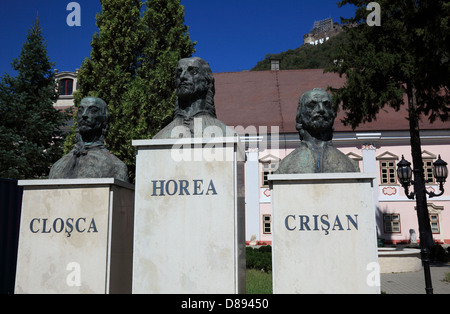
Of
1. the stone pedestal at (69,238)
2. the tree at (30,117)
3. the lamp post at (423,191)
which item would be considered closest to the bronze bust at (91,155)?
the stone pedestal at (69,238)

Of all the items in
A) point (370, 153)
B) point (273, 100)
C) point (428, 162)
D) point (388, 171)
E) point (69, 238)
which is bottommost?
point (69, 238)

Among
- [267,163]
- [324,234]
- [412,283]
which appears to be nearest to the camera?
[324,234]

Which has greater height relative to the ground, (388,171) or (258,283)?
(388,171)

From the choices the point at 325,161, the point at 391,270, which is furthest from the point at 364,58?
the point at 325,161

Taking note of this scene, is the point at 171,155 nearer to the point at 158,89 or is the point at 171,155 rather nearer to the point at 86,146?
the point at 86,146

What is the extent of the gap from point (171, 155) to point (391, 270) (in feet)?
35.6

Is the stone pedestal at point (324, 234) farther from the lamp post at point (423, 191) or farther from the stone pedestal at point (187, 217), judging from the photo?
the lamp post at point (423, 191)

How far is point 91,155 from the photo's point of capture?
4738mm

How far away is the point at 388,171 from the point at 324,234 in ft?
70.5

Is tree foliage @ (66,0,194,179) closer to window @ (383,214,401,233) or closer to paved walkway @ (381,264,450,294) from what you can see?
paved walkway @ (381,264,450,294)

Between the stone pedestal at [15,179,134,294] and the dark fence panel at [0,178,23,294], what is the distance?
4.12 metres

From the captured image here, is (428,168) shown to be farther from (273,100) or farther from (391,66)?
(391,66)

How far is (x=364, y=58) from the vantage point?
1505 cm

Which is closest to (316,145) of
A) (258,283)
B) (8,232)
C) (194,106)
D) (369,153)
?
(194,106)
